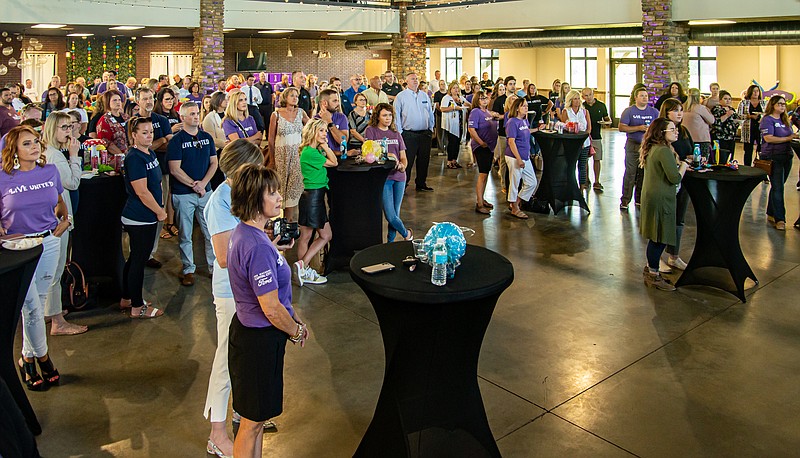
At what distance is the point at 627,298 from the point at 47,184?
4.49 meters

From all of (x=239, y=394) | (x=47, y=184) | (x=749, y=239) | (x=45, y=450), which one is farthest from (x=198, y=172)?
(x=749, y=239)

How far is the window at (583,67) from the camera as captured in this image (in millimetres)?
22625

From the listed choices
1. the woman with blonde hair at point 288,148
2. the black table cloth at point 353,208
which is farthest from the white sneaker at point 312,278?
the woman with blonde hair at point 288,148

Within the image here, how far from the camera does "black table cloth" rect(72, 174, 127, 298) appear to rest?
19.4ft

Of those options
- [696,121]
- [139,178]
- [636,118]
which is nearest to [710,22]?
[636,118]

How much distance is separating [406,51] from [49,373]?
19.1 meters

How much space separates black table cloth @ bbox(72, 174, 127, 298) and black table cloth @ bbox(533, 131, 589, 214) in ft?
17.6

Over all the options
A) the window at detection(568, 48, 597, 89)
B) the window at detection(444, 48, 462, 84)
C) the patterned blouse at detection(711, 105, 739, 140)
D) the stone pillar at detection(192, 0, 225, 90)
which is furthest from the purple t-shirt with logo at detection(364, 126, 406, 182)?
the window at detection(444, 48, 462, 84)

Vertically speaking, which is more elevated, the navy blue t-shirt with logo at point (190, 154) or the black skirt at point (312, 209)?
the navy blue t-shirt with logo at point (190, 154)

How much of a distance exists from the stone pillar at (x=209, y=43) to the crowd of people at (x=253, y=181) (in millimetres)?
6412

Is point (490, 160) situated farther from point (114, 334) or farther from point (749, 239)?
point (114, 334)

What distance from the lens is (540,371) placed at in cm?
471

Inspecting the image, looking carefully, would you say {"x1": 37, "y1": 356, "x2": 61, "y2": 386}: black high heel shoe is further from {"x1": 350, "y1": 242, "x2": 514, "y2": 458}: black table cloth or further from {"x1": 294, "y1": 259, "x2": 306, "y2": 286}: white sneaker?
{"x1": 294, "y1": 259, "x2": 306, "y2": 286}: white sneaker

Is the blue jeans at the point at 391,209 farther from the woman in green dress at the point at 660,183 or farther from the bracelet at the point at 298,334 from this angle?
the bracelet at the point at 298,334
